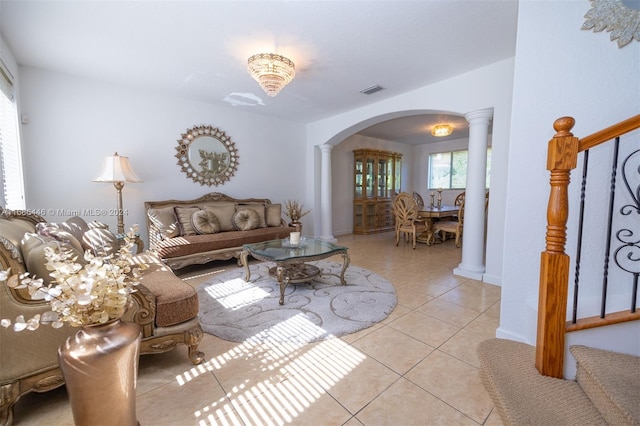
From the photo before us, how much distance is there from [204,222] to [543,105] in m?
3.79

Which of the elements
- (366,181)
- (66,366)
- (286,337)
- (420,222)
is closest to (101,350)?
(66,366)

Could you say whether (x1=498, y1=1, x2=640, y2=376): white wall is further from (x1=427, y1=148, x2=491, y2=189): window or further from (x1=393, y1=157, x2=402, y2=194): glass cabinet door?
(x1=427, y1=148, x2=491, y2=189): window

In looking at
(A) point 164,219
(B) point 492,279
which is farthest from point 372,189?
(A) point 164,219

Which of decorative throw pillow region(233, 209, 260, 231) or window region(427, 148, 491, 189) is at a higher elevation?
window region(427, 148, 491, 189)

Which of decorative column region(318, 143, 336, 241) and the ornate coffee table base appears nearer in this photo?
the ornate coffee table base

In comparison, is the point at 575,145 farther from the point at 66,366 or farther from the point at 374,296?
the point at 66,366

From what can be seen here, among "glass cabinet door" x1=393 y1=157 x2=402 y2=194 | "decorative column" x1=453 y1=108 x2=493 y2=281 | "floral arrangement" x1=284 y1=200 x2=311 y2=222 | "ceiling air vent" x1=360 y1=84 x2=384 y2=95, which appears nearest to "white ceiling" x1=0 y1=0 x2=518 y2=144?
"ceiling air vent" x1=360 y1=84 x2=384 y2=95

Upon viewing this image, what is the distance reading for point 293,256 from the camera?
2523 millimetres

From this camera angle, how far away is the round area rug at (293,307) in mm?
2035

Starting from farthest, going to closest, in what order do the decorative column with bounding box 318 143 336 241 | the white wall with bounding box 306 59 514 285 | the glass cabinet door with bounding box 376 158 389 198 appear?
the glass cabinet door with bounding box 376 158 389 198 → the decorative column with bounding box 318 143 336 241 → the white wall with bounding box 306 59 514 285

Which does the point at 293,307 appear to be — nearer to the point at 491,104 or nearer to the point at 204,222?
the point at 204,222

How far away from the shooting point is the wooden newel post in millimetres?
→ 1232

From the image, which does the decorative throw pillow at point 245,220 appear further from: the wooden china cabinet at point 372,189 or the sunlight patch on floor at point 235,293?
the wooden china cabinet at point 372,189

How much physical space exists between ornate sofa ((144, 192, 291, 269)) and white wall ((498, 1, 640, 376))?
308 centimetres
